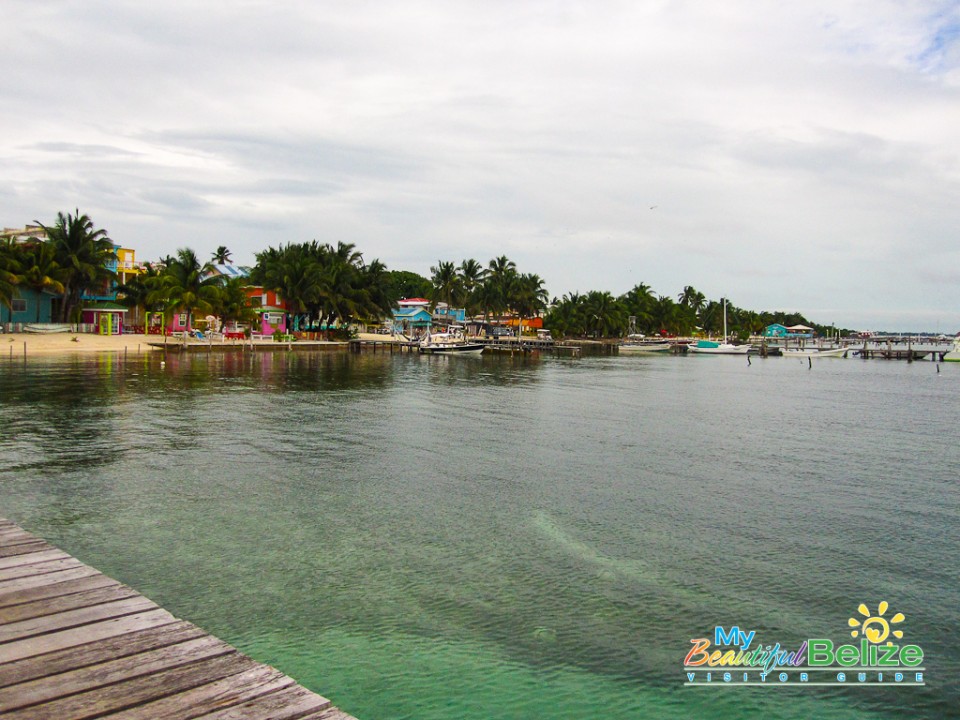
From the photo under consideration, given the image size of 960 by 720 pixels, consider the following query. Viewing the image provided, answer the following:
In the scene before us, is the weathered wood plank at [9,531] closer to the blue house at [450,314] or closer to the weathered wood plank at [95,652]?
the weathered wood plank at [95,652]

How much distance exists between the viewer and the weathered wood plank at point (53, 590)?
6.36 metres

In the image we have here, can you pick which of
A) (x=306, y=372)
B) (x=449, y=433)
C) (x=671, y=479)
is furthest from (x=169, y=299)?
(x=671, y=479)

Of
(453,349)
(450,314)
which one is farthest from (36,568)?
(450,314)

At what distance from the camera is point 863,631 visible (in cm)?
964

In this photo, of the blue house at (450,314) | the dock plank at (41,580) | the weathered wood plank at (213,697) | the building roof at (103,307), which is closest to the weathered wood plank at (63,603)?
the dock plank at (41,580)

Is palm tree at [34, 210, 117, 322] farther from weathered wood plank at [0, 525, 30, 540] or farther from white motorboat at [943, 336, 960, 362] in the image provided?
white motorboat at [943, 336, 960, 362]

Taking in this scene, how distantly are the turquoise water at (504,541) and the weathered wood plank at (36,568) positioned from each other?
2.21m

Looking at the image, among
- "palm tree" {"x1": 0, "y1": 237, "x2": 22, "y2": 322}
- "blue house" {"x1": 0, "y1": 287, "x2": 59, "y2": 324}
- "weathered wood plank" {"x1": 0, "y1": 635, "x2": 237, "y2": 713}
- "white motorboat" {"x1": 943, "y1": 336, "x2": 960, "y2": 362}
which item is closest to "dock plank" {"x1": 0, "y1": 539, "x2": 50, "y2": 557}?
"weathered wood plank" {"x1": 0, "y1": 635, "x2": 237, "y2": 713}

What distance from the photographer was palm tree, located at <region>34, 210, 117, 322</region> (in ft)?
226

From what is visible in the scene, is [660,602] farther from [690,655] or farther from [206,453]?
[206,453]

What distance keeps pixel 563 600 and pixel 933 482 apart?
14.0m

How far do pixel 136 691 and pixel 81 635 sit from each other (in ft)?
4.00

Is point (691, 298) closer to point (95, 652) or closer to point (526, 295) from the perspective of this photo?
point (526, 295)

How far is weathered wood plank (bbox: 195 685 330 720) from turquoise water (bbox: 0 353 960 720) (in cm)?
302
